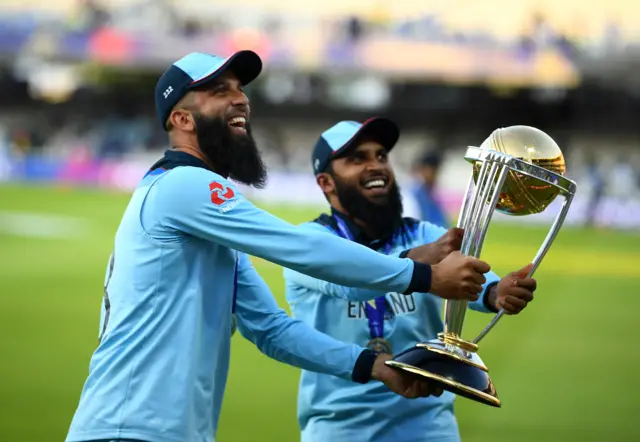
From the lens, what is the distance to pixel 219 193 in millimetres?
3402

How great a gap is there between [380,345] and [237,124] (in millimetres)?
1293

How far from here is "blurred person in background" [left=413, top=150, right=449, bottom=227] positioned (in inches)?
460

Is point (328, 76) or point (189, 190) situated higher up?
point (328, 76)

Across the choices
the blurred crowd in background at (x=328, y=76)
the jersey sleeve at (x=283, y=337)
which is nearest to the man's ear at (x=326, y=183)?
the jersey sleeve at (x=283, y=337)

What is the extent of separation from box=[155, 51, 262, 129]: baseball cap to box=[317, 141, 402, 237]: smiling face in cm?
120

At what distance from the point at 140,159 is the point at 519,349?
25007 millimetres

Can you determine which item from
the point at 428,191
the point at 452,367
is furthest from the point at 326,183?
the point at 428,191

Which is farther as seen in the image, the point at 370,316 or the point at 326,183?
the point at 326,183

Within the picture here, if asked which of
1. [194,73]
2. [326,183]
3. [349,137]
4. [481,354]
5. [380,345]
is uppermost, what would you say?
[194,73]

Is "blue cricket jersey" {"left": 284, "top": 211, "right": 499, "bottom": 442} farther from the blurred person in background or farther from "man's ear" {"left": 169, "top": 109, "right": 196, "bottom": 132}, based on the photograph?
the blurred person in background

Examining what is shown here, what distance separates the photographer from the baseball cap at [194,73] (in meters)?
3.67

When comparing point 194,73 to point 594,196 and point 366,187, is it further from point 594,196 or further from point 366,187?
point 594,196

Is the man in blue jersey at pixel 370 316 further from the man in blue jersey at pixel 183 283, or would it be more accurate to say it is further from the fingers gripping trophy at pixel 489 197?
the man in blue jersey at pixel 183 283

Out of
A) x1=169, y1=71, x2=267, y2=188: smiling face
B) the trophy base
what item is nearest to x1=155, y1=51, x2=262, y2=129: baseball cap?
x1=169, y1=71, x2=267, y2=188: smiling face
